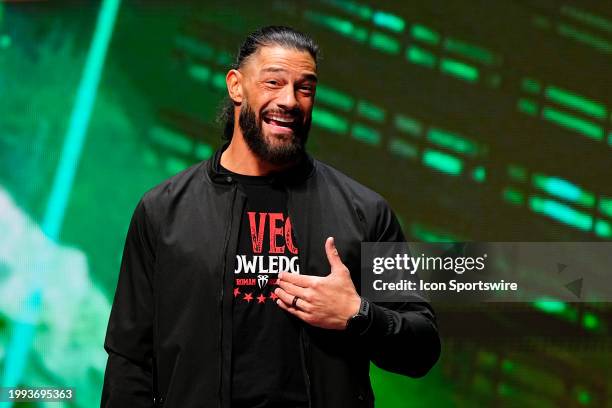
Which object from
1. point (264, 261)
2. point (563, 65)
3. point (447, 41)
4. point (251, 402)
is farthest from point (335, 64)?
point (251, 402)

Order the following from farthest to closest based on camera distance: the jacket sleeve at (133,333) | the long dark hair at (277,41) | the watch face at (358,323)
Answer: the long dark hair at (277,41)
the jacket sleeve at (133,333)
the watch face at (358,323)

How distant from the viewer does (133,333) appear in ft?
5.83

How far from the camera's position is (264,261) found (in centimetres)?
178

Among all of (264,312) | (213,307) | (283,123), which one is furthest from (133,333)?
(283,123)

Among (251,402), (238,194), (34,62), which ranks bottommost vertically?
(251,402)

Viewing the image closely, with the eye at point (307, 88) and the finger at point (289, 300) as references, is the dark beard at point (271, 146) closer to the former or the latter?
the eye at point (307, 88)

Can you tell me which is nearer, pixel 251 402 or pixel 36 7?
pixel 251 402

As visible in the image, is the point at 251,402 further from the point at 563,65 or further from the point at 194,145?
the point at 563,65

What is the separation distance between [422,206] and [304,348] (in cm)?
132

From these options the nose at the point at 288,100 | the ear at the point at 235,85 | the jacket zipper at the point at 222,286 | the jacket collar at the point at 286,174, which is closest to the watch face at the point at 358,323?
the jacket zipper at the point at 222,286

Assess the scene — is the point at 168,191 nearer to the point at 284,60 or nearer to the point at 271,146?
the point at 271,146

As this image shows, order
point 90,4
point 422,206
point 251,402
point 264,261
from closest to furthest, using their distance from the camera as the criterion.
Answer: point 251,402
point 264,261
point 422,206
point 90,4

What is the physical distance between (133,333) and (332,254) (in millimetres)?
462

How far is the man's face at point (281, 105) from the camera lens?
1.81 m
